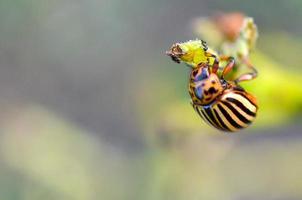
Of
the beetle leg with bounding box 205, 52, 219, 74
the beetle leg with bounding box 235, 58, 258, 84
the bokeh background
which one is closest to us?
the beetle leg with bounding box 205, 52, 219, 74

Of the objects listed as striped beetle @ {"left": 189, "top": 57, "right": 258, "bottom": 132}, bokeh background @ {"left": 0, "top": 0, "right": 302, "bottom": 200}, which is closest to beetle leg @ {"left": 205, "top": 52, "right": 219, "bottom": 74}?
striped beetle @ {"left": 189, "top": 57, "right": 258, "bottom": 132}

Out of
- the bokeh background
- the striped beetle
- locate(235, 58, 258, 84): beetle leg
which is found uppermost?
the bokeh background

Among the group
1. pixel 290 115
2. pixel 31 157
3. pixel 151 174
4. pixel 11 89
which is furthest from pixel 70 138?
pixel 11 89

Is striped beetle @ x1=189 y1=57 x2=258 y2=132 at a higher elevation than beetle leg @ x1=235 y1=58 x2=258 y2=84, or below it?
below

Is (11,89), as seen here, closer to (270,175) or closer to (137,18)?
(137,18)

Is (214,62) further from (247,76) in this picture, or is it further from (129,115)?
(129,115)

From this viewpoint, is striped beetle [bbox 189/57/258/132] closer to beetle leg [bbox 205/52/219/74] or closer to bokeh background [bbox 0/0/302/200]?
beetle leg [bbox 205/52/219/74]
